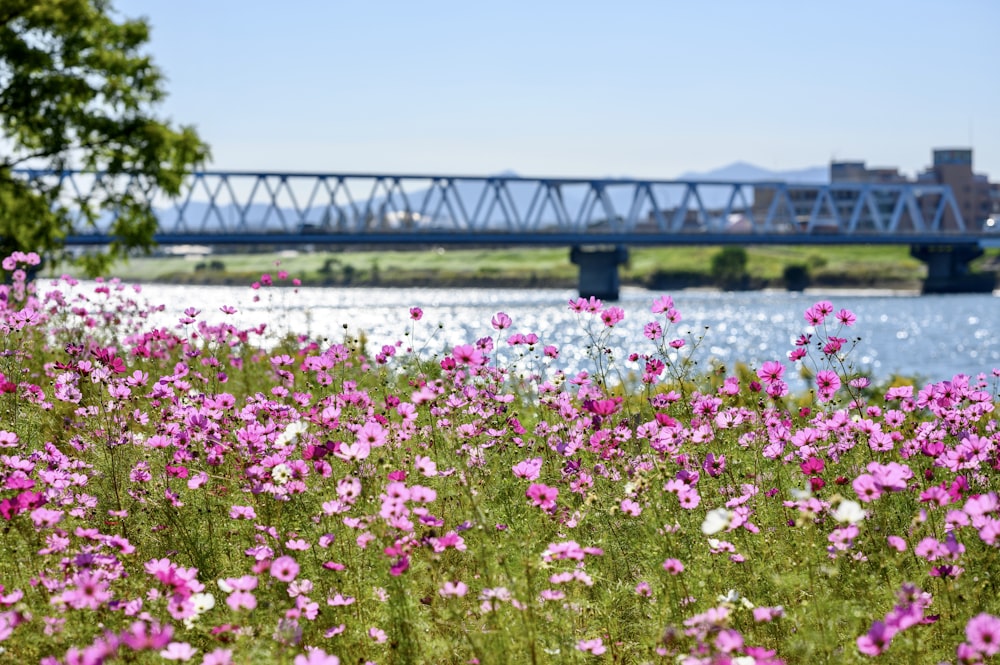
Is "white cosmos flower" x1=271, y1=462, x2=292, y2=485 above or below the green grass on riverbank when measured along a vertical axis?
above

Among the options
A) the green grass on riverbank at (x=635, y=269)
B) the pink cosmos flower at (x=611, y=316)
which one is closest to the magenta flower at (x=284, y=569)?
the pink cosmos flower at (x=611, y=316)

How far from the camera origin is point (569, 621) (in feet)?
15.0

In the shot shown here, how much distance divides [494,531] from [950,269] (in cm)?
11874

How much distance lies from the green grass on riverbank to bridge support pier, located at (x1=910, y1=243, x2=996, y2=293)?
9262mm

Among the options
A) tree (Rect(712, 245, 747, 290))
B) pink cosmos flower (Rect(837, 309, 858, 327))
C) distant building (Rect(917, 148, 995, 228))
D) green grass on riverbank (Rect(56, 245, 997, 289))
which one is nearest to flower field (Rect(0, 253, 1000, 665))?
pink cosmos flower (Rect(837, 309, 858, 327))

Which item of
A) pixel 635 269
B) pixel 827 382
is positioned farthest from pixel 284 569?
pixel 635 269

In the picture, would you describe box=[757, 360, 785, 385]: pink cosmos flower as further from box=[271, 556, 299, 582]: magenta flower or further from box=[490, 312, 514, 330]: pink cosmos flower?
box=[271, 556, 299, 582]: magenta flower

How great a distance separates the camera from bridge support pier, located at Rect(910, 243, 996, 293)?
114 meters

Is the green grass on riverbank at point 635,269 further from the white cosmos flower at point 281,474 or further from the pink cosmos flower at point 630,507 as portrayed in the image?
the pink cosmos flower at point 630,507

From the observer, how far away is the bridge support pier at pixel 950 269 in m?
114

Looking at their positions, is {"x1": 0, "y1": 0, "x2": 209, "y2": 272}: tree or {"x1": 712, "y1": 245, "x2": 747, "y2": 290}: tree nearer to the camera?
{"x1": 0, "y1": 0, "x2": 209, "y2": 272}: tree

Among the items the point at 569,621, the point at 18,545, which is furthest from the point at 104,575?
the point at 569,621

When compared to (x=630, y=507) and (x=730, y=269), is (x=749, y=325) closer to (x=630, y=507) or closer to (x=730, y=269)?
(x=730, y=269)

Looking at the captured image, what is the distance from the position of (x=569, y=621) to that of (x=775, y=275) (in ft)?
418
